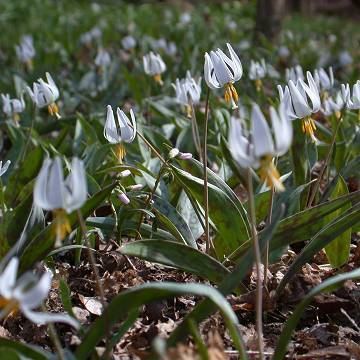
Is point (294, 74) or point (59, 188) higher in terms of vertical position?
point (59, 188)

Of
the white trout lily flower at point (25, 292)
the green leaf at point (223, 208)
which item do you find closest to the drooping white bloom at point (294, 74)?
the green leaf at point (223, 208)

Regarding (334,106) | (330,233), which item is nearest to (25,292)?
(330,233)

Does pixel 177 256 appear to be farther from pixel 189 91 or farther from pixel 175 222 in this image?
pixel 189 91

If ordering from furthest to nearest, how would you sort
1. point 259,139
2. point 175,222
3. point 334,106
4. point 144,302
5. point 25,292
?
point 334,106 → point 175,222 → point 144,302 → point 259,139 → point 25,292

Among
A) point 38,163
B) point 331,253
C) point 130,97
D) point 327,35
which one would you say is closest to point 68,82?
point 130,97

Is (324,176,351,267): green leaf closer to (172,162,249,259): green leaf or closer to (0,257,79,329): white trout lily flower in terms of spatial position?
(172,162,249,259): green leaf

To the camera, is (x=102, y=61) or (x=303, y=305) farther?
(x=102, y=61)

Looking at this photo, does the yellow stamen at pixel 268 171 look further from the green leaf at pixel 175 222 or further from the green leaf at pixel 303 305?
the green leaf at pixel 175 222
